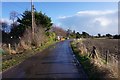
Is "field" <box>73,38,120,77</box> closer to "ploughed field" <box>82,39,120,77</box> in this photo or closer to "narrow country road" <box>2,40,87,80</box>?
"ploughed field" <box>82,39,120,77</box>

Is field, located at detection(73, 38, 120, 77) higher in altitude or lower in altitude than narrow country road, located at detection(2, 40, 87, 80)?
higher

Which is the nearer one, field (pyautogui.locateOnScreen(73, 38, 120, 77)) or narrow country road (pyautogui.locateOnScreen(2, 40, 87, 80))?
field (pyautogui.locateOnScreen(73, 38, 120, 77))

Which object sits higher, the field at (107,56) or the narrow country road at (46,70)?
the field at (107,56)

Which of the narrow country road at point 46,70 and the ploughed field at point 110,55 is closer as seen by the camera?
the ploughed field at point 110,55

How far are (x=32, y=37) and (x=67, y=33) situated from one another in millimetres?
125278

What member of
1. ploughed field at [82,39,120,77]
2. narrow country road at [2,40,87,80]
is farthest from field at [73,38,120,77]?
narrow country road at [2,40,87,80]

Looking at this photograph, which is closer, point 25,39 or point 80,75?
point 80,75

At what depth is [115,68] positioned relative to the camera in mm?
13484

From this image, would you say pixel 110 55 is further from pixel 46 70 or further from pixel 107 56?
pixel 46 70

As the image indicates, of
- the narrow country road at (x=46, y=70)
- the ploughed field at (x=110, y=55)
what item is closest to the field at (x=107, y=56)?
the ploughed field at (x=110, y=55)

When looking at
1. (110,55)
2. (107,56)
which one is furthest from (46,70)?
(110,55)

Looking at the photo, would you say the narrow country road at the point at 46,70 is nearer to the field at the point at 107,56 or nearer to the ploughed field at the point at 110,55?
the field at the point at 107,56

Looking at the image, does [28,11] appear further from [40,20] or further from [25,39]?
[25,39]

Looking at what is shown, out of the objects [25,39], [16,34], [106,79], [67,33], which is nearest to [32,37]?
[25,39]
